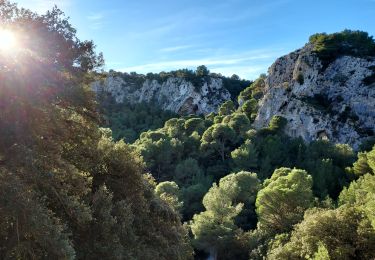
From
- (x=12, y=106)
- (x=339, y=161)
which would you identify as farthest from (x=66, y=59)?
(x=339, y=161)

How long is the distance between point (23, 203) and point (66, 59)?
20.0ft

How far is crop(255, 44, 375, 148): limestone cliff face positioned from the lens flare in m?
62.4

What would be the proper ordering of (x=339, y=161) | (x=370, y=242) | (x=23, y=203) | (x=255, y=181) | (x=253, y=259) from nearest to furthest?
(x=23, y=203)
(x=370, y=242)
(x=253, y=259)
(x=255, y=181)
(x=339, y=161)

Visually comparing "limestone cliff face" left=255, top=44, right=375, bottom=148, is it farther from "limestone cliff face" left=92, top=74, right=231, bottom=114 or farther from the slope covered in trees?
the slope covered in trees

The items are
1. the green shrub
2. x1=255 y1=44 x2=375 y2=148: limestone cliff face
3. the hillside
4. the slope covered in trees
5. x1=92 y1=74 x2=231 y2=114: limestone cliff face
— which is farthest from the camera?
the hillside

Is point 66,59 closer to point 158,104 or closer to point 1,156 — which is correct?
point 1,156

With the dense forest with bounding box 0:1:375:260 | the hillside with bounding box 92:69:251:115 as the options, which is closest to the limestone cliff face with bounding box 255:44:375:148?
the dense forest with bounding box 0:1:375:260

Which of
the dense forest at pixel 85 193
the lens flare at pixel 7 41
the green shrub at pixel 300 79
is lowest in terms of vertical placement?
the dense forest at pixel 85 193

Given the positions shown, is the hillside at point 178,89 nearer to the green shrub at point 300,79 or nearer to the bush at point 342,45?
the bush at point 342,45

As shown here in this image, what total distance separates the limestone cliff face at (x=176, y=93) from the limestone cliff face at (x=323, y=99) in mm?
42740

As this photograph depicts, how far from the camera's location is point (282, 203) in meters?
38.8

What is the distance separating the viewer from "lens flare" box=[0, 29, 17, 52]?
12.2 metres

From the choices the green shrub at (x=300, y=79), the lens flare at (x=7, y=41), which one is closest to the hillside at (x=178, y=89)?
the green shrub at (x=300, y=79)

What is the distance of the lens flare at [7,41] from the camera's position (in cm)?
1215
